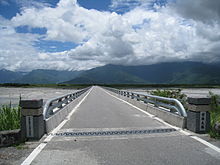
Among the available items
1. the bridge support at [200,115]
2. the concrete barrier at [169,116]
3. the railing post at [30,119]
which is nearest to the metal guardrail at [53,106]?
the railing post at [30,119]

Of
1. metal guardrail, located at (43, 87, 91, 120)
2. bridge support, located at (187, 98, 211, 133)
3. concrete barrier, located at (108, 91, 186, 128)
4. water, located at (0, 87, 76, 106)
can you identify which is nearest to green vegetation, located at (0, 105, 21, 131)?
metal guardrail, located at (43, 87, 91, 120)

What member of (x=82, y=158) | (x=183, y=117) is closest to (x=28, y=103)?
(x=82, y=158)

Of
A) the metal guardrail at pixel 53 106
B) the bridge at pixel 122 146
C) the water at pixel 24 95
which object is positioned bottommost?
the water at pixel 24 95

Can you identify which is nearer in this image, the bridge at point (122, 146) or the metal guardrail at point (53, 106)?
the bridge at point (122, 146)

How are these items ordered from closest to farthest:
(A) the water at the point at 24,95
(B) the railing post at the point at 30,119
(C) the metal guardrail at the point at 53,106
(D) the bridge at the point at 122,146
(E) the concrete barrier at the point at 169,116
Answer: (D) the bridge at the point at 122,146 → (B) the railing post at the point at 30,119 → (C) the metal guardrail at the point at 53,106 → (E) the concrete barrier at the point at 169,116 → (A) the water at the point at 24,95

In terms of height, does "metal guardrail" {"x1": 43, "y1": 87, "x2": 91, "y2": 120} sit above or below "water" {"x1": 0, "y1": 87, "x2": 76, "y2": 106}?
above

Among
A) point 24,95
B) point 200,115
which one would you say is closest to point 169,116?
point 200,115

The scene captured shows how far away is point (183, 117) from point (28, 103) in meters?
5.11

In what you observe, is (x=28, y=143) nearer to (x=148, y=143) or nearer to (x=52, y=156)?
(x=52, y=156)

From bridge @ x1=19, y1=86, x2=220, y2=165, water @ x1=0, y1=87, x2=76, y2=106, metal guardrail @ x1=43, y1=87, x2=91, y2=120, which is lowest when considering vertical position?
water @ x1=0, y1=87, x2=76, y2=106

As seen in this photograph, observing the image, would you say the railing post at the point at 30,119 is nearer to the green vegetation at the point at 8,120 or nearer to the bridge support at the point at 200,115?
the green vegetation at the point at 8,120

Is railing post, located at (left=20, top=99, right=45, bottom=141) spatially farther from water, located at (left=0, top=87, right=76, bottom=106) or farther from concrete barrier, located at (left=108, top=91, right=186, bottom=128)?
water, located at (left=0, top=87, right=76, bottom=106)

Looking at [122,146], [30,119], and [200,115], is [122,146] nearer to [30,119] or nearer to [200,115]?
[30,119]

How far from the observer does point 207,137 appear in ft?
22.9
